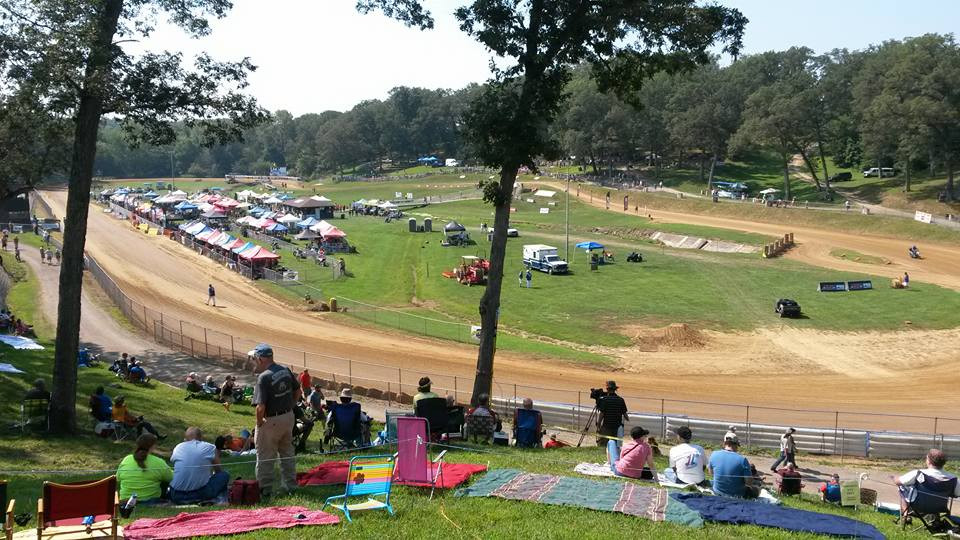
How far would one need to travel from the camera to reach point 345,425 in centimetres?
1555

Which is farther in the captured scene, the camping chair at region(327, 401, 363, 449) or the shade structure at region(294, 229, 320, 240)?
the shade structure at region(294, 229, 320, 240)

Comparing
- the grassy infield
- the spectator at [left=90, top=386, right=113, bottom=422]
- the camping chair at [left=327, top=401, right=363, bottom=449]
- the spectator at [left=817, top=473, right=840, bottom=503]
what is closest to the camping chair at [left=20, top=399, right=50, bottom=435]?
the grassy infield

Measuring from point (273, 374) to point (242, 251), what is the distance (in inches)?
1919

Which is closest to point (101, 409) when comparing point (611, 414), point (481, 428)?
point (481, 428)

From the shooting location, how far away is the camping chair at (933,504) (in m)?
11.1

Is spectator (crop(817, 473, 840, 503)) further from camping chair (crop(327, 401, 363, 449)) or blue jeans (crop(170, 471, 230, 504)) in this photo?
blue jeans (crop(170, 471, 230, 504))

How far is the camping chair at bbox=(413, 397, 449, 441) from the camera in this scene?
15.3 meters

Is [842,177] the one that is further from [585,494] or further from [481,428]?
[585,494]

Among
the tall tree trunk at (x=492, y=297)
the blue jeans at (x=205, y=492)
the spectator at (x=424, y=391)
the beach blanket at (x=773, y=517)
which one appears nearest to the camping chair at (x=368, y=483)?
the blue jeans at (x=205, y=492)

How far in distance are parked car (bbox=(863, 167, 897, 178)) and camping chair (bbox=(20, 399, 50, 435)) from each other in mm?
100295

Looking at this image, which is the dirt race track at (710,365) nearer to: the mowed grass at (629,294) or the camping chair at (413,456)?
the mowed grass at (629,294)

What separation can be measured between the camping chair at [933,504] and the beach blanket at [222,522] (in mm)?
8673

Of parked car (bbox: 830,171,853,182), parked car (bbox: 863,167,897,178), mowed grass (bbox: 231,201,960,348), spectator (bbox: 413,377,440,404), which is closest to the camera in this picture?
spectator (bbox: 413,377,440,404)

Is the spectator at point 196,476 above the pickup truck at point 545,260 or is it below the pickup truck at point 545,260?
below
